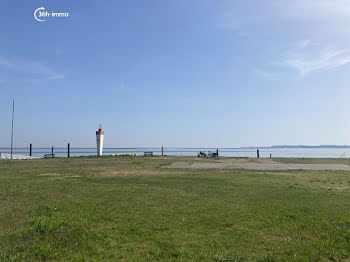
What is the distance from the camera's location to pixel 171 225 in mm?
6812

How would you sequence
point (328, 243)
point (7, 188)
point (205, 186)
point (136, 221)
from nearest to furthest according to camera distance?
point (328, 243), point (136, 221), point (7, 188), point (205, 186)

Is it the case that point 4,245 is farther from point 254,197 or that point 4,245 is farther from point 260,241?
point 254,197

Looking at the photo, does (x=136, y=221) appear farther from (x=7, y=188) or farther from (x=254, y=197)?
(x=7, y=188)

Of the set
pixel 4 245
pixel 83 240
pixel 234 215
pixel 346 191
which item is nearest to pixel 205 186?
pixel 234 215

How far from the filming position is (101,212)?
7.79 m

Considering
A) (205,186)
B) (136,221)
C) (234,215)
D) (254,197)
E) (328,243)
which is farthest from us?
(205,186)

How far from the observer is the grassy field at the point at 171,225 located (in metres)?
5.25

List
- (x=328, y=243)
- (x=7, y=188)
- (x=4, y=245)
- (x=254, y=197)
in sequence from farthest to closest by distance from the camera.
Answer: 1. (x=7, y=188)
2. (x=254, y=197)
3. (x=328, y=243)
4. (x=4, y=245)

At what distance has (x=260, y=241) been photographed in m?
5.88

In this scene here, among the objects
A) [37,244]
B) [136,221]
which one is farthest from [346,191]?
[37,244]

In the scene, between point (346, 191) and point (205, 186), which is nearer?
point (346, 191)

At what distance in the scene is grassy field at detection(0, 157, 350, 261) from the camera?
5250 mm

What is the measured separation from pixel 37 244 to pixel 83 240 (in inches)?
33.3

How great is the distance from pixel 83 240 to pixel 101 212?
203 cm
